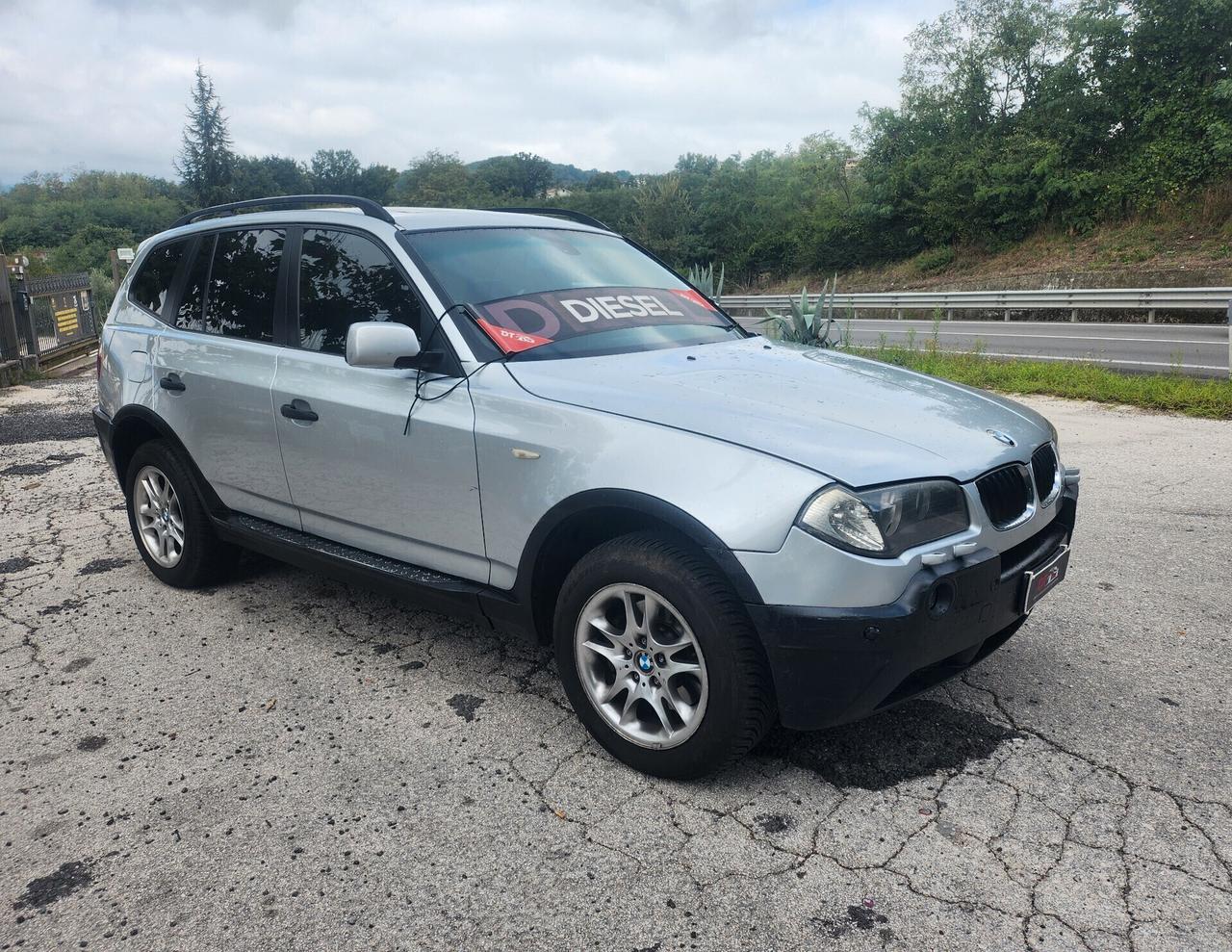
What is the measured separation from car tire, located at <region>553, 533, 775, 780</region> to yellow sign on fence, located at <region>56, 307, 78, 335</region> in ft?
56.8

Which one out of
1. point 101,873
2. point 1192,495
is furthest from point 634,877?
point 1192,495

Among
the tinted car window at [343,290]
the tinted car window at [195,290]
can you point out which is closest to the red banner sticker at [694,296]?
the tinted car window at [343,290]

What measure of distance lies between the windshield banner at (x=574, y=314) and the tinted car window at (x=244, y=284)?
3.96 ft

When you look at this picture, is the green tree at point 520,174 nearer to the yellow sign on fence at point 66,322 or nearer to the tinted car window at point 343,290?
the yellow sign on fence at point 66,322

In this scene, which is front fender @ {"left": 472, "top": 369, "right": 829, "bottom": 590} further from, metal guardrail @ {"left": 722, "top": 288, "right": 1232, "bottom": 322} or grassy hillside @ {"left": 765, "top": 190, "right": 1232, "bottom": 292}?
grassy hillside @ {"left": 765, "top": 190, "right": 1232, "bottom": 292}

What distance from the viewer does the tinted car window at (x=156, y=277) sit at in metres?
4.64

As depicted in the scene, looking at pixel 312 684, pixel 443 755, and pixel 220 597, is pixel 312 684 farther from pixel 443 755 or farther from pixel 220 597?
pixel 220 597

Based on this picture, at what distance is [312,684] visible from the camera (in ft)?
11.9

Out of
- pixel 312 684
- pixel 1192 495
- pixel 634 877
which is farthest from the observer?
pixel 1192 495

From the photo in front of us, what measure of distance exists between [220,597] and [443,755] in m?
2.11

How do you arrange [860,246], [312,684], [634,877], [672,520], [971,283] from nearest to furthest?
[634,877], [672,520], [312,684], [971,283], [860,246]

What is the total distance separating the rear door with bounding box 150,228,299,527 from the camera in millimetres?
3938

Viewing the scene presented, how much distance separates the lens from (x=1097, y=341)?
53.1 ft

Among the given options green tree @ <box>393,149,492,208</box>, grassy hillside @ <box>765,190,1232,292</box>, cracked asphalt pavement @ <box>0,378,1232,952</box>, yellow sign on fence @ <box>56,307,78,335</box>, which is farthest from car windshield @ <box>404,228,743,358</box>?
green tree @ <box>393,149,492,208</box>
